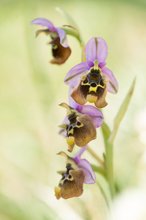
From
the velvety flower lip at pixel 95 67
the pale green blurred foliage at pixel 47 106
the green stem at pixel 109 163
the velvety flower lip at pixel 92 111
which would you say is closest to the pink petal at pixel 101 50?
the velvety flower lip at pixel 95 67

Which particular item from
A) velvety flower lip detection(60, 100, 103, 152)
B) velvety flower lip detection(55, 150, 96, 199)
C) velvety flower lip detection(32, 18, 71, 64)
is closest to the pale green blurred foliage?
velvety flower lip detection(55, 150, 96, 199)

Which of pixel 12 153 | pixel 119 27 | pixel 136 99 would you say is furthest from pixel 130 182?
pixel 119 27

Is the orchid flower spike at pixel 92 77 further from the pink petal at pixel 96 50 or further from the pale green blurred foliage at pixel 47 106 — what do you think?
the pale green blurred foliage at pixel 47 106

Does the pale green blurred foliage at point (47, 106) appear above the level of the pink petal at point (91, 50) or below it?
above

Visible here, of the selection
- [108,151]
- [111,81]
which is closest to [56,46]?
[111,81]

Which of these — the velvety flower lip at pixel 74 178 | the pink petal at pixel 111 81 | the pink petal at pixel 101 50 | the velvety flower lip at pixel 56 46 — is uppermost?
the velvety flower lip at pixel 56 46
